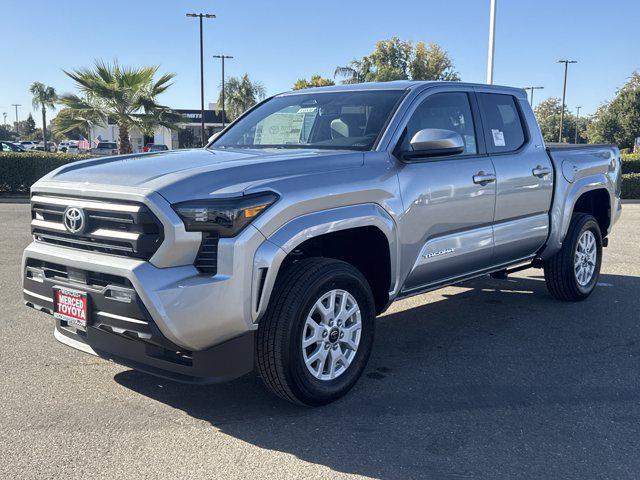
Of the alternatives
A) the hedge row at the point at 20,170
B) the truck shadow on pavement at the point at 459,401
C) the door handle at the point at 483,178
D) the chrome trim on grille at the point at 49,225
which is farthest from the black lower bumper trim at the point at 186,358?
the hedge row at the point at 20,170

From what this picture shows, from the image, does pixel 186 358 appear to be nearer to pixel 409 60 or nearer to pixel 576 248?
pixel 576 248

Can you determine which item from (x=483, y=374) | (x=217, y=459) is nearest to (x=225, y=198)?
(x=217, y=459)

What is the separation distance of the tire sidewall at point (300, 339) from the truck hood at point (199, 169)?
0.64 meters

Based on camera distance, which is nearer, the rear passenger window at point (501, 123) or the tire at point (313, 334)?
the tire at point (313, 334)

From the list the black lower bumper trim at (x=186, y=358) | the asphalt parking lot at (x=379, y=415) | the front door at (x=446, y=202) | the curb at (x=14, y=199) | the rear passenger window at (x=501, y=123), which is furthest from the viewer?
the curb at (x=14, y=199)

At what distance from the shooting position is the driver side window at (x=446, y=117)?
448cm

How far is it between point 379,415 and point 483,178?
6.60 ft

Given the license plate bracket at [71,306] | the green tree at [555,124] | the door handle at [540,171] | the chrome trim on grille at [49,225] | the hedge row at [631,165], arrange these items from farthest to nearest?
the green tree at [555,124], the hedge row at [631,165], the door handle at [540,171], the chrome trim on grille at [49,225], the license plate bracket at [71,306]

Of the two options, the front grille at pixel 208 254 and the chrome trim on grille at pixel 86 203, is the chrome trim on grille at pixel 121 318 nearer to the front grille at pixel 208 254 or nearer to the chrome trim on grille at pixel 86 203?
the front grille at pixel 208 254

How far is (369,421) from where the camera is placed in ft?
11.8

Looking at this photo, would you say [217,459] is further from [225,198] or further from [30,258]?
[30,258]

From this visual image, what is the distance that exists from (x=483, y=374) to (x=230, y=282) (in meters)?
2.04

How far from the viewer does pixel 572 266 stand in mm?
5996

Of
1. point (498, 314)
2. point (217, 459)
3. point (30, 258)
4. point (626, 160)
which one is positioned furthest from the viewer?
point (626, 160)
